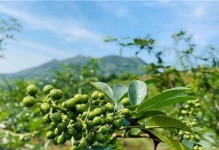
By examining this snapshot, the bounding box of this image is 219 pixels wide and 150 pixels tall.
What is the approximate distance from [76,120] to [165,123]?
228 millimetres

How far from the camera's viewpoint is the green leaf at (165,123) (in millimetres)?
1004

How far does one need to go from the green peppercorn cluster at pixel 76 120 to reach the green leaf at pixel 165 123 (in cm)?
6

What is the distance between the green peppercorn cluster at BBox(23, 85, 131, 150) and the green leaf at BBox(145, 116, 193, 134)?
65mm

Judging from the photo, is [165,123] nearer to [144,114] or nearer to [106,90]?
[144,114]

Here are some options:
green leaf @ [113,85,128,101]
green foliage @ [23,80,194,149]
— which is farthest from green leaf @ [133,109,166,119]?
green leaf @ [113,85,128,101]

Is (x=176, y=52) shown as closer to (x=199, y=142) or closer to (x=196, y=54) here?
(x=196, y=54)

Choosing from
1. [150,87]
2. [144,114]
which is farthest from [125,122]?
[150,87]

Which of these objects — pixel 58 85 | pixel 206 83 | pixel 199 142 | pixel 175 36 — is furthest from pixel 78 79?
pixel 199 142

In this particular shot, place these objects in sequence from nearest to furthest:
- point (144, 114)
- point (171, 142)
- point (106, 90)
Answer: point (171, 142)
point (144, 114)
point (106, 90)

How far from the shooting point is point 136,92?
115 centimetres

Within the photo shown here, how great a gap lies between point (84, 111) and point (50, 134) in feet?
0.35

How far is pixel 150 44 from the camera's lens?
108 inches

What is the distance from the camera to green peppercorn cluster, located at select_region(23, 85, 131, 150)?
1.00 m

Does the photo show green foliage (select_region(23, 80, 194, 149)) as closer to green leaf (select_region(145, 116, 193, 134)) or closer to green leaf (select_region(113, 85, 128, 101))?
green leaf (select_region(145, 116, 193, 134))
